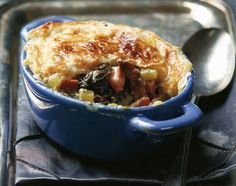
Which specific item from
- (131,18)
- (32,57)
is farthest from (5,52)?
(131,18)

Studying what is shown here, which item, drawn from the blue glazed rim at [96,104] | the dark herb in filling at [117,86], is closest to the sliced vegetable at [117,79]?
the dark herb in filling at [117,86]

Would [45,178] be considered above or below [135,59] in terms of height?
below

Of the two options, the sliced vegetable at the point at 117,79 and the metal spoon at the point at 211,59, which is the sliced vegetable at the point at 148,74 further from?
the metal spoon at the point at 211,59

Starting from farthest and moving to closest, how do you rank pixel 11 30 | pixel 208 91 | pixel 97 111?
1. pixel 11 30
2. pixel 208 91
3. pixel 97 111

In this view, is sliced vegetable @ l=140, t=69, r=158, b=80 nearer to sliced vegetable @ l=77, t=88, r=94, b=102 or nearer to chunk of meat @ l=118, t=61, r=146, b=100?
chunk of meat @ l=118, t=61, r=146, b=100

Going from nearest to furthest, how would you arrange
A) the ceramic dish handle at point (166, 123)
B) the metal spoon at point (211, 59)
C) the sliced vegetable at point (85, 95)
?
1. the ceramic dish handle at point (166, 123)
2. the sliced vegetable at point (85, 95)
3. the metal spoon at point (211, 59)

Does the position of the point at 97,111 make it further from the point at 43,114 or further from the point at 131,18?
the point at 131,18

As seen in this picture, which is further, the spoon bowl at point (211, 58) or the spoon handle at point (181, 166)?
the spoon bowl at point (211, 58)

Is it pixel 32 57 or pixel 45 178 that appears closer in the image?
pixel 45 178
